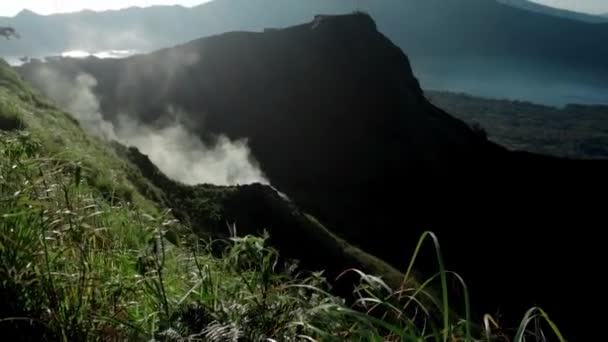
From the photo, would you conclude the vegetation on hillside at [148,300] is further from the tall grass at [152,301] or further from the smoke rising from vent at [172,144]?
the smoke rising from vent at [172,144]

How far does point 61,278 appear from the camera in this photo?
448 centimetres

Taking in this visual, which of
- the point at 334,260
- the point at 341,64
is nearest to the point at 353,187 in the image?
the point at 341,64

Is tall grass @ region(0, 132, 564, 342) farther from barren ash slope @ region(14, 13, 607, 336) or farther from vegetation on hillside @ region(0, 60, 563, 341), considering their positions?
barren ash slope @ region(14, 13, 607, 336)

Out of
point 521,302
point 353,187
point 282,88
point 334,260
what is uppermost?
point 282,88

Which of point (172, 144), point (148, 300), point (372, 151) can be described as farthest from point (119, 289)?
point (372, 151)

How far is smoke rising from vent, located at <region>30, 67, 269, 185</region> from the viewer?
82062mm

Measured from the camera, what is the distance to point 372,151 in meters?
115

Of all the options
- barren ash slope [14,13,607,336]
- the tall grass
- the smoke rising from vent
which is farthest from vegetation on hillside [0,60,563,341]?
barren ash slope [14,13,607,336]

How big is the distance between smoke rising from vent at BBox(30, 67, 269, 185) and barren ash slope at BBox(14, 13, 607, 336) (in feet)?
8.10

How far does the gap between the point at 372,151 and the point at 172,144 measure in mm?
38596

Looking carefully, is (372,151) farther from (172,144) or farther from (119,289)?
(119,289)

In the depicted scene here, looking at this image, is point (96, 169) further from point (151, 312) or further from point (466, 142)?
point (466, 142)

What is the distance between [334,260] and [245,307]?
43073 mm

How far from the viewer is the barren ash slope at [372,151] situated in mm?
89812
